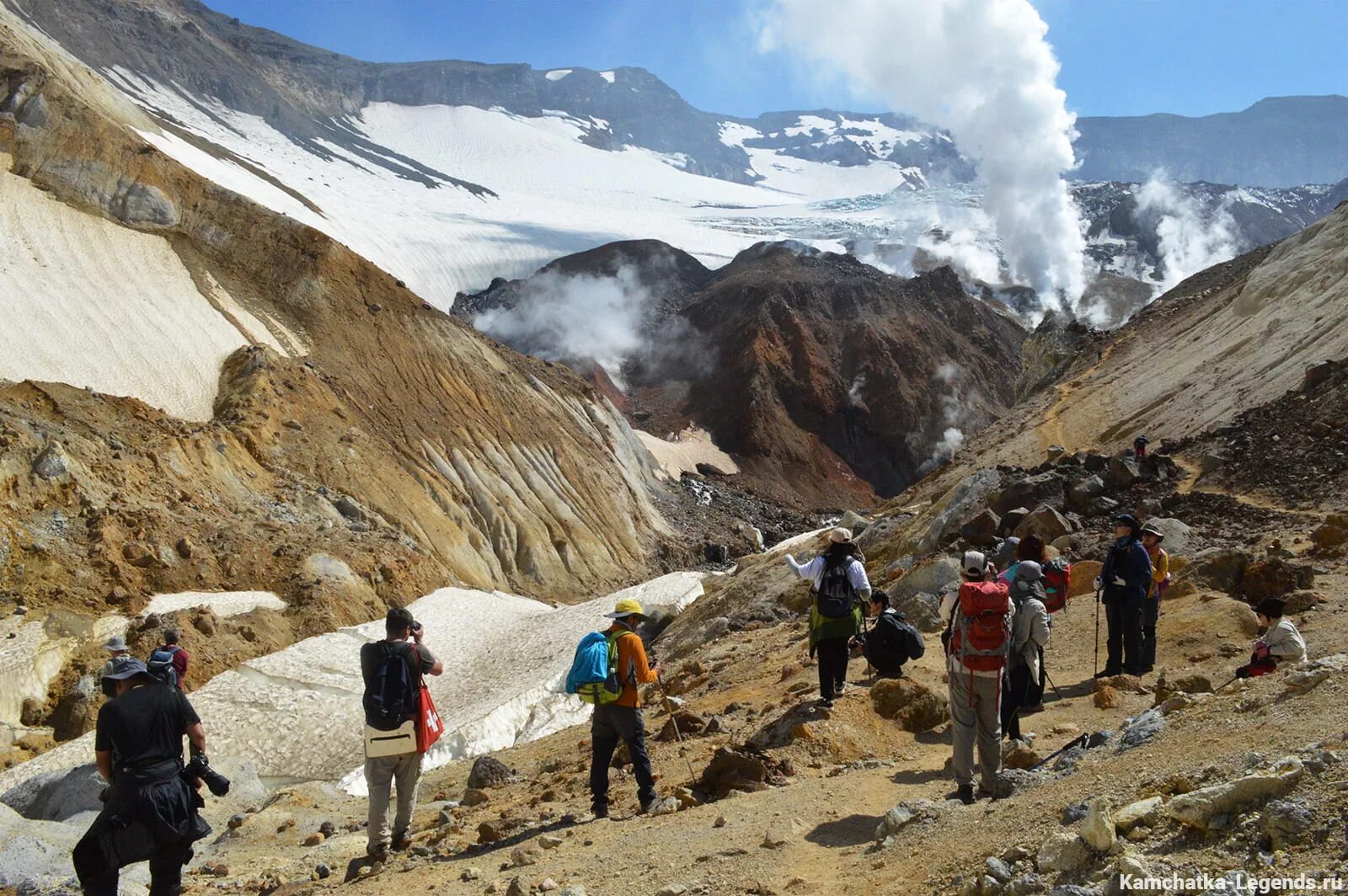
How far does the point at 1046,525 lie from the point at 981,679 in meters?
7.66

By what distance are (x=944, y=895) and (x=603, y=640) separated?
326 cm

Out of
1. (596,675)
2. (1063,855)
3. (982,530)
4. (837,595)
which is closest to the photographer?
(1063,855)

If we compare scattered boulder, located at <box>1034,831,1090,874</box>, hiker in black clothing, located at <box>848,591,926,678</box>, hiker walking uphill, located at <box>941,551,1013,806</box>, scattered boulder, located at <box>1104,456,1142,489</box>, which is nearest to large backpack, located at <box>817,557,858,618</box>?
hiker in black clothing, located at <box>848,591,926,678</box>

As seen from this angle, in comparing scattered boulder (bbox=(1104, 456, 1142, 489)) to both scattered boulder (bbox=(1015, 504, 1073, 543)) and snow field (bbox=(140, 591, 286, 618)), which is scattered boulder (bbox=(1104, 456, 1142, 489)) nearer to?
scattered boulder (bbox=(1015, 504, 1073, 543))

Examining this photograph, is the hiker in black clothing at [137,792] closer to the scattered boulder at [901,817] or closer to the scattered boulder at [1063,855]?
the scattered boulder at [901,817]

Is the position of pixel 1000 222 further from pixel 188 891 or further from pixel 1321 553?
pixel 188 891

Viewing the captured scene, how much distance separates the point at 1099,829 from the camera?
4.27 m

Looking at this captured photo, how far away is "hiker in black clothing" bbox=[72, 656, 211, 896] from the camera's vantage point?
5.60m

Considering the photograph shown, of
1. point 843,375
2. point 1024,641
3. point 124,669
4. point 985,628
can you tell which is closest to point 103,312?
point 124,669

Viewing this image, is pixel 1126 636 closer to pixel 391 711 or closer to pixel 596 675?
pixel 596 675

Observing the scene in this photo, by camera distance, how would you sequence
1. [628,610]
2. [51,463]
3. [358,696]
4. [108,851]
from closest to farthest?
[108,851], [628,610], [358,696], [51,463]

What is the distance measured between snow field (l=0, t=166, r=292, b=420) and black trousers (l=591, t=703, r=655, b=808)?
2258 cm

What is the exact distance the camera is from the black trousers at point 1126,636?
29.5 ft

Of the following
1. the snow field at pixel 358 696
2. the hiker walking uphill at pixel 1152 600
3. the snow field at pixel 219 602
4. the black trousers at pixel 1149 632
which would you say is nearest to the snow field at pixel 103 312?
the snow field at pixel 219 602
